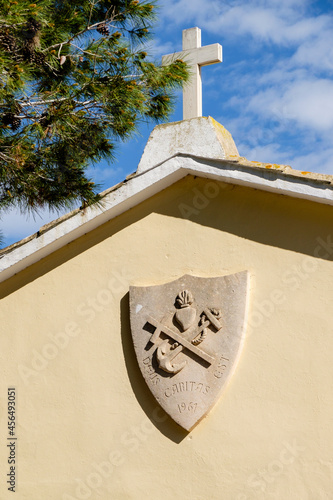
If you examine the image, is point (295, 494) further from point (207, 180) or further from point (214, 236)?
point (207, 180)

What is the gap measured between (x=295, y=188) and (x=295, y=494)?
7.05 feet

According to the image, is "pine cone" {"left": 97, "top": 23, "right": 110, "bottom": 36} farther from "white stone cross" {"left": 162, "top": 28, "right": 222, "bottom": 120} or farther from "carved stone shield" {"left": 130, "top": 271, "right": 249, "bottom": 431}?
"carved stone shield" {"left": 130, "top": 271, "right": 249, "bottom": 431}

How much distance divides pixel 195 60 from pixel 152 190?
1.38 meters

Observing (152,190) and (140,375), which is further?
(152,190)

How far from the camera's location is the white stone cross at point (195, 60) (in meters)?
6.29

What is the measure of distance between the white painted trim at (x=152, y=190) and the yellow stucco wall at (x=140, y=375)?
103 millimetres

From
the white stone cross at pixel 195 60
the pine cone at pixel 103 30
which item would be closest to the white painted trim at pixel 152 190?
the white stone cross at pixel 195 60

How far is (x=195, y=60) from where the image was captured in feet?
21.1

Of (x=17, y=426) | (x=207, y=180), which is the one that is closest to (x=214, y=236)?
(x=207, y=180)

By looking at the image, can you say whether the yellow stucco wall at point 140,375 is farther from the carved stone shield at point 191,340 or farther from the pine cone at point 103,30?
the pine cone at point 103,30

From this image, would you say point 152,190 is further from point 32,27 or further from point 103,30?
point 103,30

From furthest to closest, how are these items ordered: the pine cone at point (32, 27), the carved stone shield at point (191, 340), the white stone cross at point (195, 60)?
the pine cone at point (32, 27) → the white stone cross at point (195, 60) → the carved stone shield at point (191, 340)

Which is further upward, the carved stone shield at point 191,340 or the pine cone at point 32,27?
the pine cone at point 32,27

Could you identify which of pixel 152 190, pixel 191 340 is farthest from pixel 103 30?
pixel 191 340
